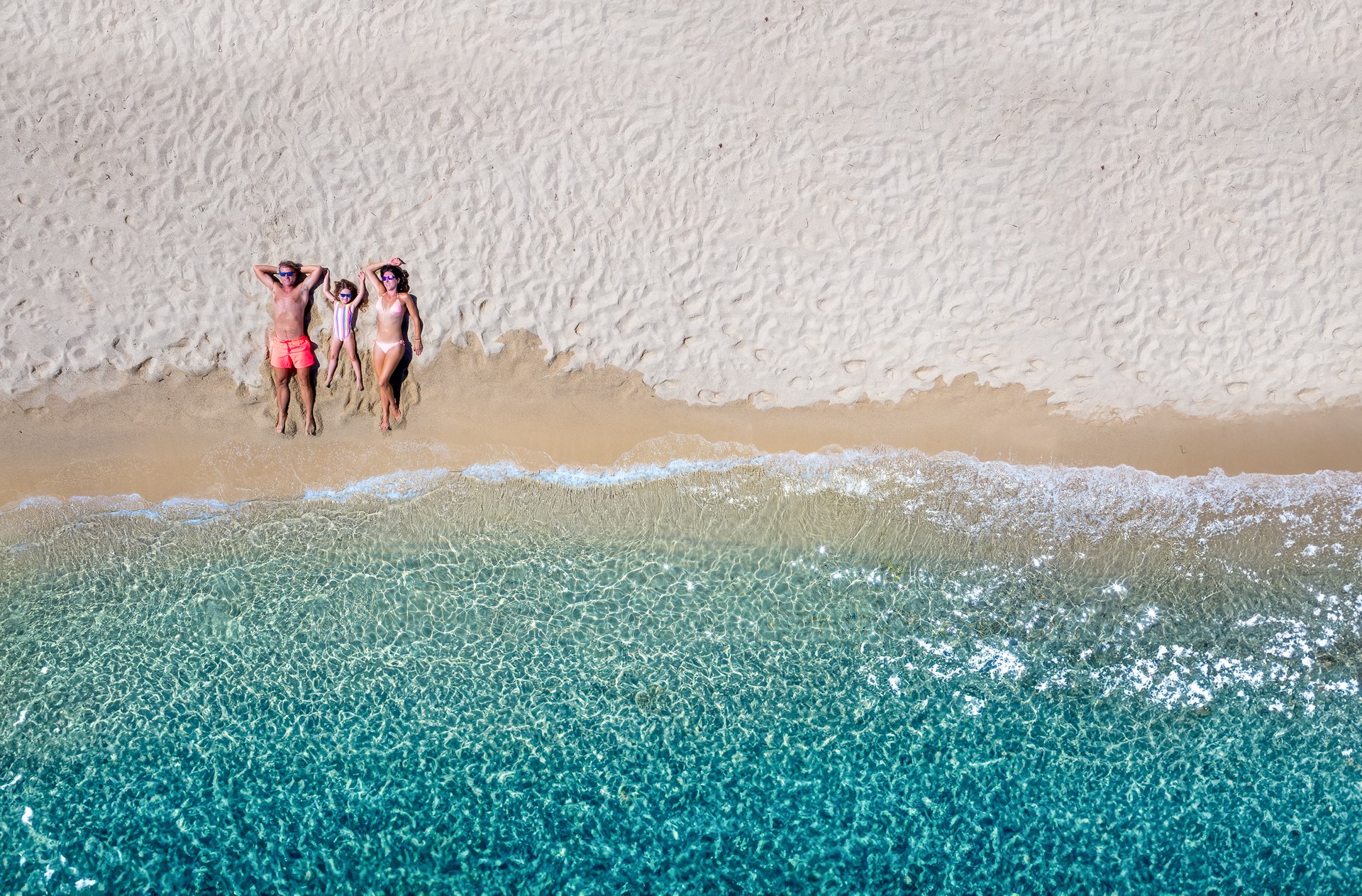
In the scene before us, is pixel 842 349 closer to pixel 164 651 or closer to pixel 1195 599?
pixel 1195 599

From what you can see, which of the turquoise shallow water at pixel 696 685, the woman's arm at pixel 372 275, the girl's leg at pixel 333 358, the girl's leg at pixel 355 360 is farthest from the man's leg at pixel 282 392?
the woman's arm at pixel 372 275

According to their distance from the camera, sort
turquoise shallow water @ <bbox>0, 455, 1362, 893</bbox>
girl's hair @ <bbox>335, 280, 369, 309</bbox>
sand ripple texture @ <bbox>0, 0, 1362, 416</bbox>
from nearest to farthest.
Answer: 1. turquoise shallow water @ <bbox>0, 455, 1362, 893</bbox>
2. sand ripple texture @ <bbox>0, 0, 1362, 416</bbox>
3. girl's hair @ <bbox>335, 280, 369, 309</bbox>

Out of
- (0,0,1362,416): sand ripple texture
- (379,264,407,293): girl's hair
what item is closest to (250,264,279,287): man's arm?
(0,0,1362,416): sand ripple texture

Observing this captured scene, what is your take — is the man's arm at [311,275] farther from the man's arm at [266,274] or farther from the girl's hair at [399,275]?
the girl's hair at [399,275]

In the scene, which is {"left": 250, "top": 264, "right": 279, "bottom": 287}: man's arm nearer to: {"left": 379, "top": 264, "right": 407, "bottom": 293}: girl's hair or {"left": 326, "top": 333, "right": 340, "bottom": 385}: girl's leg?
{"left": 326, "top": 333, "right": 340, "bottom": 385}: girl's leg

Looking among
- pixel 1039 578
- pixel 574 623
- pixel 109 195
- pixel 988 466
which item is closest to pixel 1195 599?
pixel 1039 578
